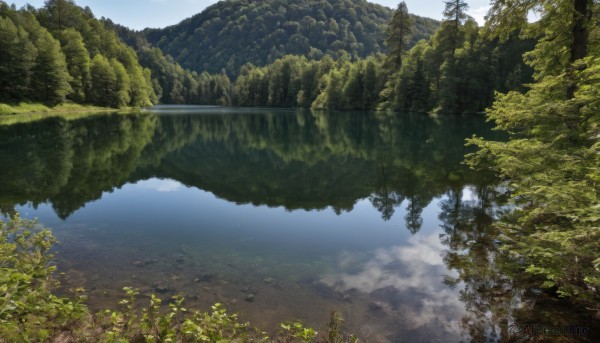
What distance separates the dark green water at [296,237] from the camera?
360 inches

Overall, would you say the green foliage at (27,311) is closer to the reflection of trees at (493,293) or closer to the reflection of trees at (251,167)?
the reflection of trees at (493,293)

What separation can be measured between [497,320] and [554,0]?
1107 centimetres

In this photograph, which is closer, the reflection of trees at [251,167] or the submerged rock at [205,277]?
the submerged rock at [205,277]

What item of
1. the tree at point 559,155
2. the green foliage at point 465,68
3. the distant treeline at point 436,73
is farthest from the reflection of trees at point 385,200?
the green foliage at point 465,68

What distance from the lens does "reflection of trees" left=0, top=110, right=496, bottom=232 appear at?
20.6m

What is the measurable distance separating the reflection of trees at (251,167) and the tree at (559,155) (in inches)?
221

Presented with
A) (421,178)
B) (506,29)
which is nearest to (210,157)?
(421,178)

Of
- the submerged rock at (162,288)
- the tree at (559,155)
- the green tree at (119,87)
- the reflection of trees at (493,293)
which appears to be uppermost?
the green tree at (119,87)

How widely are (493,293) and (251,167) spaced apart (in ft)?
73.6

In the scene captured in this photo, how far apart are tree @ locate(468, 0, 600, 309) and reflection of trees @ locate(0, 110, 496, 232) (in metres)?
5.62

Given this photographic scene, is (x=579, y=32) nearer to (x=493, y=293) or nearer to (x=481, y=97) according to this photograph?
(x=493, y=293)

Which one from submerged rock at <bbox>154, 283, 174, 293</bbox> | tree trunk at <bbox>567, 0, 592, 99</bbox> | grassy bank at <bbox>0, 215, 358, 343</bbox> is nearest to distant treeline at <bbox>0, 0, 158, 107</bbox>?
submerged rock at <bbox>154, 283, 174, 293</bbox>

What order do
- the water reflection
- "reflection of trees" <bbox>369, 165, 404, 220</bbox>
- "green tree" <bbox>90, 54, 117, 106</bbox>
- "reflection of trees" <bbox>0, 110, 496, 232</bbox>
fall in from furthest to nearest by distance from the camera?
"green tree" <bbox>90, 54, 117, 106</bbox> < "reflection of trees" <bbox>0, 110, 496, 232</bbox> < "reflection of trees" <bbox>369, 165, 404, 220</bbox> < the water reflection

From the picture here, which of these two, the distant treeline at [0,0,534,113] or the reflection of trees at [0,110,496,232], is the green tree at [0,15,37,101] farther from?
the reflection of trees at [0,110,496,232]
